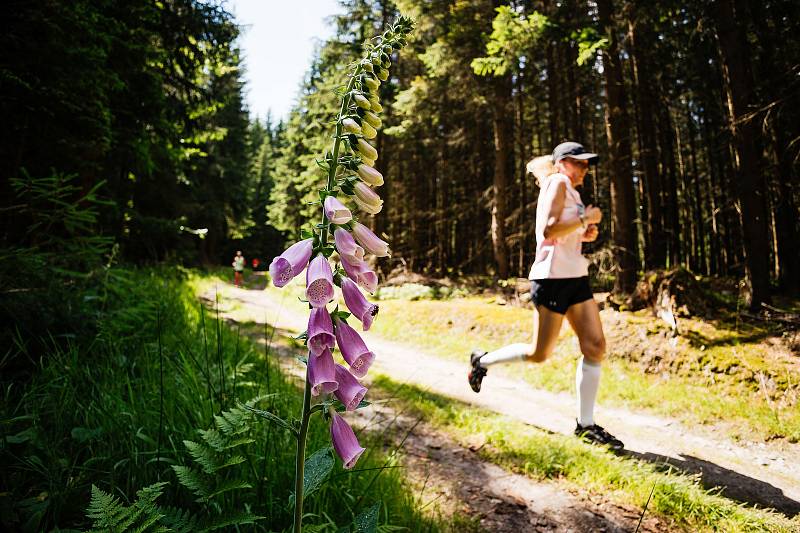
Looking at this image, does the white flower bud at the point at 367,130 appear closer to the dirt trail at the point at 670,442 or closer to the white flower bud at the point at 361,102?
the white flower bud at the point at 361,102

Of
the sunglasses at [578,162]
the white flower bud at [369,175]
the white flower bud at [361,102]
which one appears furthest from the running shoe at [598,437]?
the white flower bud at [361,102]

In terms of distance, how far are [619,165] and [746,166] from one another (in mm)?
2072

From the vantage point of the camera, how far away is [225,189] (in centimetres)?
2592

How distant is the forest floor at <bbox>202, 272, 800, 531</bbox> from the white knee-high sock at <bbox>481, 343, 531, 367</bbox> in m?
0.58

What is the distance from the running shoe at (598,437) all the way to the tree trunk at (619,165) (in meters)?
5.66

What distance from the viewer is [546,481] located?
3.00 meters

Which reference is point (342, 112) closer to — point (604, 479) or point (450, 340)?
point (604, 479)

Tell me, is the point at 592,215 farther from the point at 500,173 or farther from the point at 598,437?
the point at 500,173

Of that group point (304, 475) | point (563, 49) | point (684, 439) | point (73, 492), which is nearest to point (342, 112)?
point (304, 475)

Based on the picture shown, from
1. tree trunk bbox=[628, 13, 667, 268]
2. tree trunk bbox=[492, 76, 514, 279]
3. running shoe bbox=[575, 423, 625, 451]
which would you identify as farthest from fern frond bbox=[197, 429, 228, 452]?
tree trunk bbox=[492, 76, 514, 279]

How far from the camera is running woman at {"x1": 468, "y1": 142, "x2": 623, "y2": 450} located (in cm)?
366

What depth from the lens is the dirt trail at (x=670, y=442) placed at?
3.14m

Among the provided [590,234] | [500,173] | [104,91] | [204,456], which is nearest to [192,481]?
[204,456]

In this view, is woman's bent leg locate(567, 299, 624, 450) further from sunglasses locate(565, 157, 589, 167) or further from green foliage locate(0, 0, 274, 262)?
green foliage locate(0, 0, 274, 262)
